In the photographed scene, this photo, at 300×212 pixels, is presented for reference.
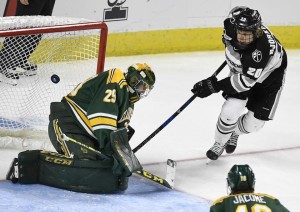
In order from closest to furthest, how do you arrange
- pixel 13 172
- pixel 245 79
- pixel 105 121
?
1. pixel 105 121
2. pixel 13 172
3. pixel 245 79

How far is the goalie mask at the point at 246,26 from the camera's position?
4445 millimetres

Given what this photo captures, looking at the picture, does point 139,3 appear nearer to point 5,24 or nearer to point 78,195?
point 5,24

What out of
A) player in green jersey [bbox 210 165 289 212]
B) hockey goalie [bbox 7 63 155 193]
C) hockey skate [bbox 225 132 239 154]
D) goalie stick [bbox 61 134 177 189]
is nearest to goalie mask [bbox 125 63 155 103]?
hockey goalie [bbox 7 63 155 193]

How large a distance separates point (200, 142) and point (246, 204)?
7.86 ft

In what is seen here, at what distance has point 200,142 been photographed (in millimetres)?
5289

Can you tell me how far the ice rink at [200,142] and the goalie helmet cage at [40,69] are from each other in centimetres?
23

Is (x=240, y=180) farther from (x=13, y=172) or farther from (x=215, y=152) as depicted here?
(x=215, y=152)

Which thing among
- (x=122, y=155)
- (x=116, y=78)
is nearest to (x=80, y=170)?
(x=122, y=155)

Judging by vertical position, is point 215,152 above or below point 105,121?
below

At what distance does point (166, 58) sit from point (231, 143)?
246cm

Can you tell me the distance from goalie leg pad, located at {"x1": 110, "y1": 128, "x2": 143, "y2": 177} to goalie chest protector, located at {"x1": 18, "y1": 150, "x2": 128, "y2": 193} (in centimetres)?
6

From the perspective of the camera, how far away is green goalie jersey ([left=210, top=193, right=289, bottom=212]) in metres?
2.89

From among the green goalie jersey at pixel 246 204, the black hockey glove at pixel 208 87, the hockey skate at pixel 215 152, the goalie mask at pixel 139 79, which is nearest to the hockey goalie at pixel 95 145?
the goalie mask at pixel 139 79

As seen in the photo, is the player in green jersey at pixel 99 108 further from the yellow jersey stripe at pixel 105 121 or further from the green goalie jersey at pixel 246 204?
the green goalie jersey at pixel 246 204
